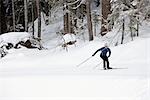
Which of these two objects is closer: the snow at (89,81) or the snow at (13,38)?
the snow at (89,81)

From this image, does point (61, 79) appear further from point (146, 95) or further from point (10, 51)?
point (10, 51)

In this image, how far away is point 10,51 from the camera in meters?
29.3

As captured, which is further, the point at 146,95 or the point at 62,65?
the point at 62,65

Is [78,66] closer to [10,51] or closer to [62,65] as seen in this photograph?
[62,65]

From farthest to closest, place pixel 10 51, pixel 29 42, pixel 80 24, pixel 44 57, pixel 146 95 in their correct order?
pixel 80 24 < pixel 29 42 < pixel 10 51 < pixel 44 57 < pixel 146 95

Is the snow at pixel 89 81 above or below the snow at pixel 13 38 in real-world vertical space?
below

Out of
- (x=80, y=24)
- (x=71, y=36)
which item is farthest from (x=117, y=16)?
(x=80, y=24)

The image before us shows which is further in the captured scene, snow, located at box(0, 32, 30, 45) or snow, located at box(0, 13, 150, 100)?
snow, located at box(0, 32, 30, 45)

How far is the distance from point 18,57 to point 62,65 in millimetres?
4132

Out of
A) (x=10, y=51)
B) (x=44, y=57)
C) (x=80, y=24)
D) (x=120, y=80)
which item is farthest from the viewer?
(x=80, y=24)

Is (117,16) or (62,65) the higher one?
(117,16)

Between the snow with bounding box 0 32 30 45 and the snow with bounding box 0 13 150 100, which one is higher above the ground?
the snow with bounding box 0 32 30 45

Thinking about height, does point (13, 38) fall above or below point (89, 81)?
above

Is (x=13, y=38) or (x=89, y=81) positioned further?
(x=13, y=38)
